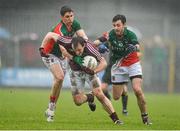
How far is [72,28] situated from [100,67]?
1672 millimetres

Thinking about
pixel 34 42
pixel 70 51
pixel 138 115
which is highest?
pixel 34 42

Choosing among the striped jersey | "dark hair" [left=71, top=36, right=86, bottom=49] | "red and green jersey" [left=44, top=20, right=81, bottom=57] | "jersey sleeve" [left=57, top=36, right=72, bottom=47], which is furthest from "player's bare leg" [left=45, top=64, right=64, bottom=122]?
"dark hair" [left=71, top=36, right=86, bottom=49]

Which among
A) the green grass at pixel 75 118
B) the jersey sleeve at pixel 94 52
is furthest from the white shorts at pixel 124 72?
the jersey sleeve at pixel 94 52

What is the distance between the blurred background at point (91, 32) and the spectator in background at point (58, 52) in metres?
16.7

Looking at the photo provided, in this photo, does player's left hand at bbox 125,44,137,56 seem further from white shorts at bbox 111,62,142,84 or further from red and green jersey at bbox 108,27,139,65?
white shorts at bbox 111,62,142,84

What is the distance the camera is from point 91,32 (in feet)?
123

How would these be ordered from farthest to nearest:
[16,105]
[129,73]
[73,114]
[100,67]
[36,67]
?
[36,67] → [16,105] → [73,114] → [129,73] → [100,67]

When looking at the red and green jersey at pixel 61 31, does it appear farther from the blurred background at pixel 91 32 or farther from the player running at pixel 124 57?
the blurred background at pixel 91 32

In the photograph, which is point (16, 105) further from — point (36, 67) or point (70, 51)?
point (36, 67)

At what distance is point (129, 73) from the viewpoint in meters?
17.2

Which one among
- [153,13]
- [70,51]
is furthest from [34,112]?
[153,13]

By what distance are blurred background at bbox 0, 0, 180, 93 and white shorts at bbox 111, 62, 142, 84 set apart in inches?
654

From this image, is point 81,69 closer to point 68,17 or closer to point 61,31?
point 61,31

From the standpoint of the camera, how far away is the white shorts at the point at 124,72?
17.0 metres
